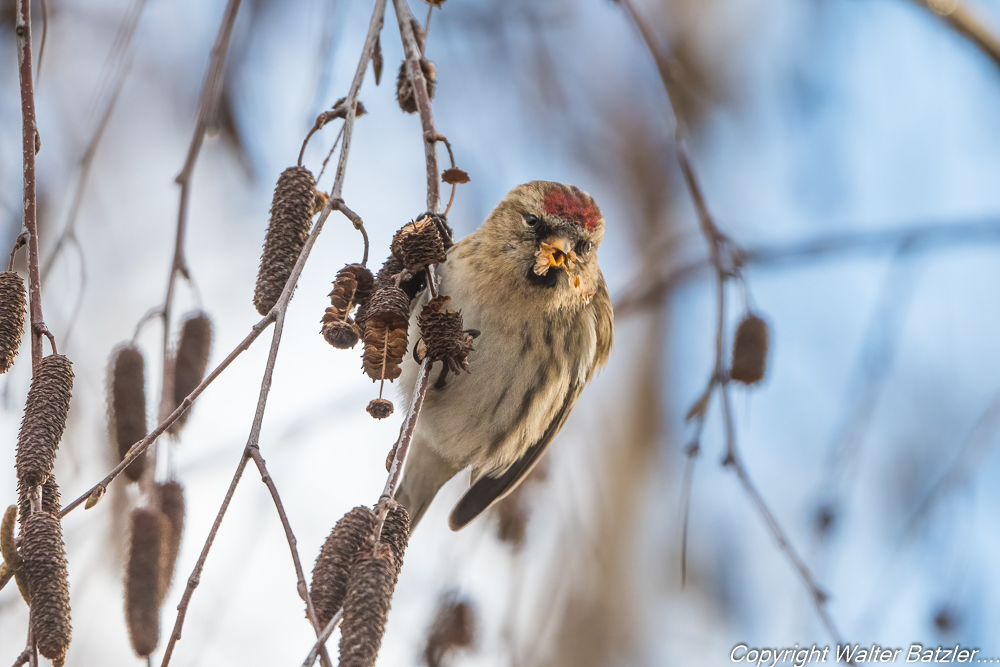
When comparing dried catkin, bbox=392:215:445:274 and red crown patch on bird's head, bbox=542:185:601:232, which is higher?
red crown patch on bird's head, bbox=542:185:601:232

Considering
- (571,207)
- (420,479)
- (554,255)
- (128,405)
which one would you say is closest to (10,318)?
(128,405)

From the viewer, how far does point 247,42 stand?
2807 millimetres

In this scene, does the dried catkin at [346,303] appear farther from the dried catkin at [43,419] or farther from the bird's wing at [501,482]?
the bird's wing at [501,482]

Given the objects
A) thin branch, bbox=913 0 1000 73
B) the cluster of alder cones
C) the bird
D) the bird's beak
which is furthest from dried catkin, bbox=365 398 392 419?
thin branch, bbox=913 0 1000 73

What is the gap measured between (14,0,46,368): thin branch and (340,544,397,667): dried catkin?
1.98 ft

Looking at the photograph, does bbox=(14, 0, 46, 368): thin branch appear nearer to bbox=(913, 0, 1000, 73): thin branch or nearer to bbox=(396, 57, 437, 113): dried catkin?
bbox=(396, 57, 437, 113): dried catkin

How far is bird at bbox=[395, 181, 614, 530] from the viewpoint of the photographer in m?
2.35

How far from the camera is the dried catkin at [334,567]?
48.1 inches

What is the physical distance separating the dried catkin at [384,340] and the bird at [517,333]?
76cm

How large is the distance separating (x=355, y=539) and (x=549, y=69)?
306 centimetres

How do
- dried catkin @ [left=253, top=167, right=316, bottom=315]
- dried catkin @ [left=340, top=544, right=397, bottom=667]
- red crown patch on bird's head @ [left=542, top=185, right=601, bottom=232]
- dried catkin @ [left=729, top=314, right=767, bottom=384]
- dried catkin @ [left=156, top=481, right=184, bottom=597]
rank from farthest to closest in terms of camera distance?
red crown patch on bird's head @ [left=542, top=185, right=601, bottom=232] < dried catkin @ [left=729, top=314, right=767, bottom=384] < dried catkin @ [left=156, top=481, right=184, bottom=597] < dried catkin @ [left=253, top=167, right=316, bottom=315] < dried catkin @ [left=340, top=544, right=397, bottom=667]

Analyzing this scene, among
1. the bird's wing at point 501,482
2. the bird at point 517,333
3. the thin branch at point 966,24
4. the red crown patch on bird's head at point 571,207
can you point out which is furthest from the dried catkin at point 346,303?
the thin branch at point 966,24

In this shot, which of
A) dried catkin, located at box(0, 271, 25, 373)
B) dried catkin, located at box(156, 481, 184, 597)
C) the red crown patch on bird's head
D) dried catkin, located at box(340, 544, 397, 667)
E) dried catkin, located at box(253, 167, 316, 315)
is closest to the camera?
dried catkin, located at box(340, 544, 397, 667)

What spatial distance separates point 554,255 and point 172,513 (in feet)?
3.62
